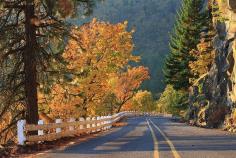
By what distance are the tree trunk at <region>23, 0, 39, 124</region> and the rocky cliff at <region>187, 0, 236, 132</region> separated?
51.3 ft

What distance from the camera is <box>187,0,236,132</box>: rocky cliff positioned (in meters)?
35.7

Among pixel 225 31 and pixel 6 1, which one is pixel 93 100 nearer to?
pixel 225 31

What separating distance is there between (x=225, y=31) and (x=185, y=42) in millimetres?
23202

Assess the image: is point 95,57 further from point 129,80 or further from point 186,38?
point 129,80

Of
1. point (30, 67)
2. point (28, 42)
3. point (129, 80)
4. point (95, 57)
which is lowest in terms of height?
point (30, 67)

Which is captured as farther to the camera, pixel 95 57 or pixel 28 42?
pixel 95 57

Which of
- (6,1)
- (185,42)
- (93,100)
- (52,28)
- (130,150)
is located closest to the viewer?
(130,150)

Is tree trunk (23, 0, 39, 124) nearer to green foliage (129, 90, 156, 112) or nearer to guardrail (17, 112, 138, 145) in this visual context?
guardrail (17, 112, 138, 145)

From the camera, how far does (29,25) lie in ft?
65.7

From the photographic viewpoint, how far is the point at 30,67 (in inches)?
782

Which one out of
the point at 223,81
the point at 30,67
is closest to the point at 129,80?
the point at 223,81

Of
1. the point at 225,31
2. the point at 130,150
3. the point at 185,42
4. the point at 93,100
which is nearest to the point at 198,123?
the point at 225,31

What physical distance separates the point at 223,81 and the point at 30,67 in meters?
23.9

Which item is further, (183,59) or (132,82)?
(132,82)
